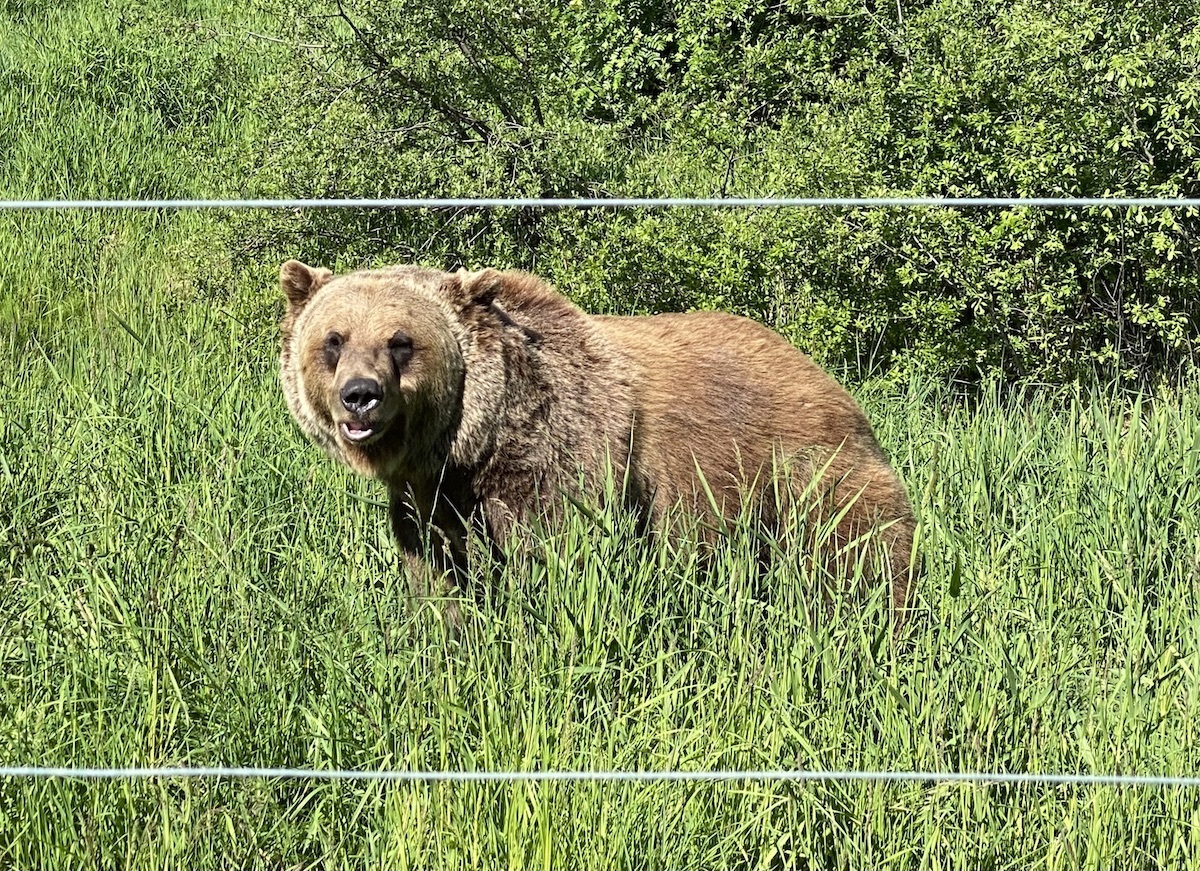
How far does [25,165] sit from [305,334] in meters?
5.46

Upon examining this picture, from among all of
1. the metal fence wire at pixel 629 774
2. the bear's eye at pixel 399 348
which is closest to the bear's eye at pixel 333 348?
the bear's eye at pixel 399 348

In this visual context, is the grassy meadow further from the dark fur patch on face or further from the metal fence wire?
the dark fur patch on face

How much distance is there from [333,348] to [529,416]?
0.59 metres

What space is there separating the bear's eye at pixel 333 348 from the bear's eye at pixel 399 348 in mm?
159

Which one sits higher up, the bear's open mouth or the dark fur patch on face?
the dark fur patch on face

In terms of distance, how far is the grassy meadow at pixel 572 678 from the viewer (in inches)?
132

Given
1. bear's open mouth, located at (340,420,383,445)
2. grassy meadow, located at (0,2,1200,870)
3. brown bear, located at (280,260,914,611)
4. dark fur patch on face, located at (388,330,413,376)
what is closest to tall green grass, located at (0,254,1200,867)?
grassy meadow, located at (0,2,1200,870)

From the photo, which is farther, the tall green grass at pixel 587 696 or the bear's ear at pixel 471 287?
the bear's ear at pixel 471 287

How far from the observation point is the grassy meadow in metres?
3.35

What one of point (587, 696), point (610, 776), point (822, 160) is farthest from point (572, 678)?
point (822, 160)

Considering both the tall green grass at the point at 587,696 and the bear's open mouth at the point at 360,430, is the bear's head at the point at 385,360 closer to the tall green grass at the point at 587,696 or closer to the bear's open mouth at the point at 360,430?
the bear's open mouth at the point at 360,430

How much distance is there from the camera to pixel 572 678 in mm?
3641

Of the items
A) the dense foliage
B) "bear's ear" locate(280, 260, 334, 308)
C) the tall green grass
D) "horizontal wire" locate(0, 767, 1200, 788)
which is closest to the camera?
"horizontal wire" locate(0, 767, 1200, 788)

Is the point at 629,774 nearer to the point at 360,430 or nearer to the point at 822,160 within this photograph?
the point at 360,430
